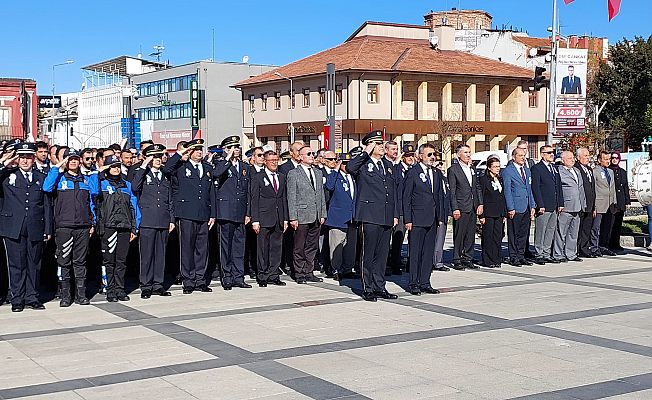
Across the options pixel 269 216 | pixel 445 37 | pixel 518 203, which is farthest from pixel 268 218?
pixel 445 37

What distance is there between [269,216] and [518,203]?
4707mm

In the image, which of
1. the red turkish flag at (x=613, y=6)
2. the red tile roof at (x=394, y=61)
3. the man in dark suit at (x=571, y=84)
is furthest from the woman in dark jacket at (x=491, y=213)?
the red tile roof at (x=394, y=61)

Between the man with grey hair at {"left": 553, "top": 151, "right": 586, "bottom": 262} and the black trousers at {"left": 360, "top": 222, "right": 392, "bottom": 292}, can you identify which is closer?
the black trousers at {"left": 360, "top": 222, "right": 392, "bottom": 292}

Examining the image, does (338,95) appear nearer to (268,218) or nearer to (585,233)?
(585,233)

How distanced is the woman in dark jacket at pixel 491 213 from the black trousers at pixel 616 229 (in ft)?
10.9

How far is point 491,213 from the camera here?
47.7ft

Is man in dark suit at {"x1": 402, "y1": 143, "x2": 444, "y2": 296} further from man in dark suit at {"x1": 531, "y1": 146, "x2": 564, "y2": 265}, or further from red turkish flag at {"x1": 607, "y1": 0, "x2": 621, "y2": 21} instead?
red turkish flag at {"x1": 607, "y1": 0, "x2": 621, "y2": 21}

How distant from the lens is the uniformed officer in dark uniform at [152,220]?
11461mm

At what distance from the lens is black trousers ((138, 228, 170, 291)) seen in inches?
451

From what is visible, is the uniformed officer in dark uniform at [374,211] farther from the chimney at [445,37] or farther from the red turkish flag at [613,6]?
the chimney at [445,37]

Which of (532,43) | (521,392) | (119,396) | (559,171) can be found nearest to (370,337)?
(521,392)

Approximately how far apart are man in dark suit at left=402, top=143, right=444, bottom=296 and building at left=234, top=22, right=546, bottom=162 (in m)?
39.8

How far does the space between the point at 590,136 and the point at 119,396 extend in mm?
41360

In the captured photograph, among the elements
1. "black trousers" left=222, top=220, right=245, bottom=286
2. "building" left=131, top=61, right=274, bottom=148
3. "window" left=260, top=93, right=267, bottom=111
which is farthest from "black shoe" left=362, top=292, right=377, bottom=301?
"building" left=131, top=61, right=274, bottom=148
